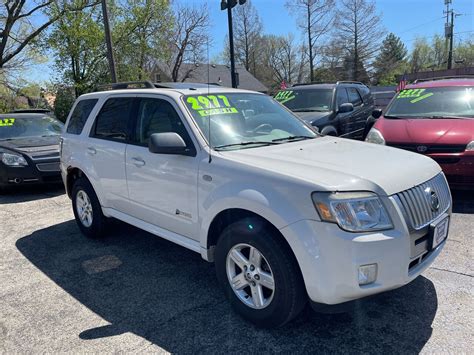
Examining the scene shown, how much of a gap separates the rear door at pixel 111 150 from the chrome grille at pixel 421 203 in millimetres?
2760

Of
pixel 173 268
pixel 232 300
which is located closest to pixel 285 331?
pixel 232 300

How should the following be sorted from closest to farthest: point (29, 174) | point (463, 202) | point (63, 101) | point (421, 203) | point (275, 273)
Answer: point (275, 273), point (421, 203), point (463, 202), point (29, 174), point (63, 101)

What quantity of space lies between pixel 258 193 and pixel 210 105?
128 centimetres

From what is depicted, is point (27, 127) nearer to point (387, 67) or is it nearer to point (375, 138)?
point (375, 138)

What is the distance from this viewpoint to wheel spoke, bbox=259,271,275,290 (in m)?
2.82

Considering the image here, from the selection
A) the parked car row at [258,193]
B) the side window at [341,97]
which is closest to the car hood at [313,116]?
the side window at [341,97]

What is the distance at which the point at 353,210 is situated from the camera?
252cm

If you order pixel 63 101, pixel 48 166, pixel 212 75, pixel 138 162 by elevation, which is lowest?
pixel 48 166

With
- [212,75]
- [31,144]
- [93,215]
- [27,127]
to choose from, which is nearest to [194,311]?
[93,215]

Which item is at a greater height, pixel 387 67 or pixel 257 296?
pixel 387 67

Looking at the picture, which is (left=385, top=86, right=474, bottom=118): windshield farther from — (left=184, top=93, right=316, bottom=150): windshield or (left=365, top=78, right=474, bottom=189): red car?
(left=184, top=93, right=316, bottom=150): windshield

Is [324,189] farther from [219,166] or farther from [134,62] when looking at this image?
[134,62]

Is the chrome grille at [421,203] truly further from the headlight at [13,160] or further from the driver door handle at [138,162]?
the headlight at [13,160]

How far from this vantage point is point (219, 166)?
10.3ft
